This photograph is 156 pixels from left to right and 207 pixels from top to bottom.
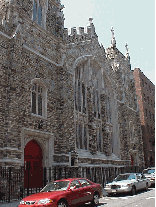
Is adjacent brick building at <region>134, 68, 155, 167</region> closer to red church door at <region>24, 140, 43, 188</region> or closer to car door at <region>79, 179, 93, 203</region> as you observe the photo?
red church door at <region>24, 140, 43, 188</region>

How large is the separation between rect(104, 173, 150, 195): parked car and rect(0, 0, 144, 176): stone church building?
368cm

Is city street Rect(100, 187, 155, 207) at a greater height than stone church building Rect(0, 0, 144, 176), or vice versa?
stone church building Rect(0, 0, 144, 176)

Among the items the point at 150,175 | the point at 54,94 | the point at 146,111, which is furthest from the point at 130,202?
the point at 146,111

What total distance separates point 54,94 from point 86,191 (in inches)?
364

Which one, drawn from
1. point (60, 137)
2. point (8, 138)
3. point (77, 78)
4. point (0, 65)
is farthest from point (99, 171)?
point (0, 65)

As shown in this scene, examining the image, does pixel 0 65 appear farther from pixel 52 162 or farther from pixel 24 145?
pixel 52 162

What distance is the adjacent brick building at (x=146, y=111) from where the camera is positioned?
130ft

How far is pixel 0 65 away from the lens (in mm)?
14461

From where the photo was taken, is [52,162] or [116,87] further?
[116,87]

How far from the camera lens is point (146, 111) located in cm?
4247

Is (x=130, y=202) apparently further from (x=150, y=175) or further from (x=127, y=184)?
(x=150, y=175)

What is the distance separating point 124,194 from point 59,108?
761cm

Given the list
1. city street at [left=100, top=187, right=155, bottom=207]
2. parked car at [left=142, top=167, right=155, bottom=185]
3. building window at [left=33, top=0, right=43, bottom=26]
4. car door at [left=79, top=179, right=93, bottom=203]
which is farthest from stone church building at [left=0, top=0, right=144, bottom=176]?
city street at [left=100, top=187, right=155, bottom=207]

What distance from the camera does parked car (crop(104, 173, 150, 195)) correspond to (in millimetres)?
13953
